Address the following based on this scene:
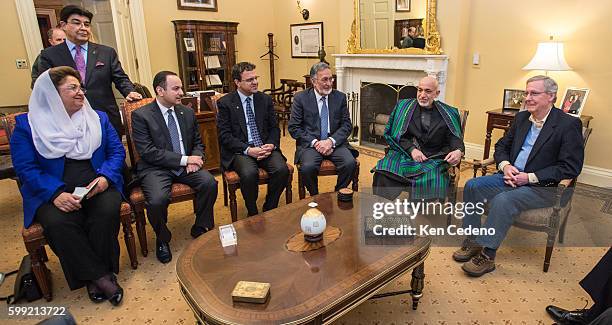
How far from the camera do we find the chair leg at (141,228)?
7.83 feet

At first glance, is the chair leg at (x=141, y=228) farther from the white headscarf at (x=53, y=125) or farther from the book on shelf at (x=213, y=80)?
the book on shelf at (x=213, y=80)

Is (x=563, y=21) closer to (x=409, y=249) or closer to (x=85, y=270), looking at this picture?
(x=409, y=249)

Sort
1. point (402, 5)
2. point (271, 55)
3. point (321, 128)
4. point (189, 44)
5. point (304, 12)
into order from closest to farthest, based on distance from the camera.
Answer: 1. point (321, 128)
2. point (402, 5)
3. point (189, 44)
4. point (304, 12)
5. point (271, 55)

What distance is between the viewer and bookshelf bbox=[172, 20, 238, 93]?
535cm

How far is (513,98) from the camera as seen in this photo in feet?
12.0

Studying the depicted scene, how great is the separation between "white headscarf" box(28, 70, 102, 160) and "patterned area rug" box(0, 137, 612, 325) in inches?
30.7

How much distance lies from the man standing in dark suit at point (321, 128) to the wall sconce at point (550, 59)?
1.71 metres

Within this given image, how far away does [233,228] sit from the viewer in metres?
1.85

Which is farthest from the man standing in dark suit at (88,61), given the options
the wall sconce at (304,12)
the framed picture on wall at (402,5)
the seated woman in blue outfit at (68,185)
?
the wall sconce at (304,12)

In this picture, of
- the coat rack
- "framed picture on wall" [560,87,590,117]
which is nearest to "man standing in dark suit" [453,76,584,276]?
"framed picture on wall" [560,87,590,117]

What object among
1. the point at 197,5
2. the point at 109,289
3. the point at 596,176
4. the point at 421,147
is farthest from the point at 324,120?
→ the point at 197,5

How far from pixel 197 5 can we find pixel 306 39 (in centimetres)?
170

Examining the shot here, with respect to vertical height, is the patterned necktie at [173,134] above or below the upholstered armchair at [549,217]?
above

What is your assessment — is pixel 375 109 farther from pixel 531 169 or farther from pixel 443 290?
pixel 443 290
